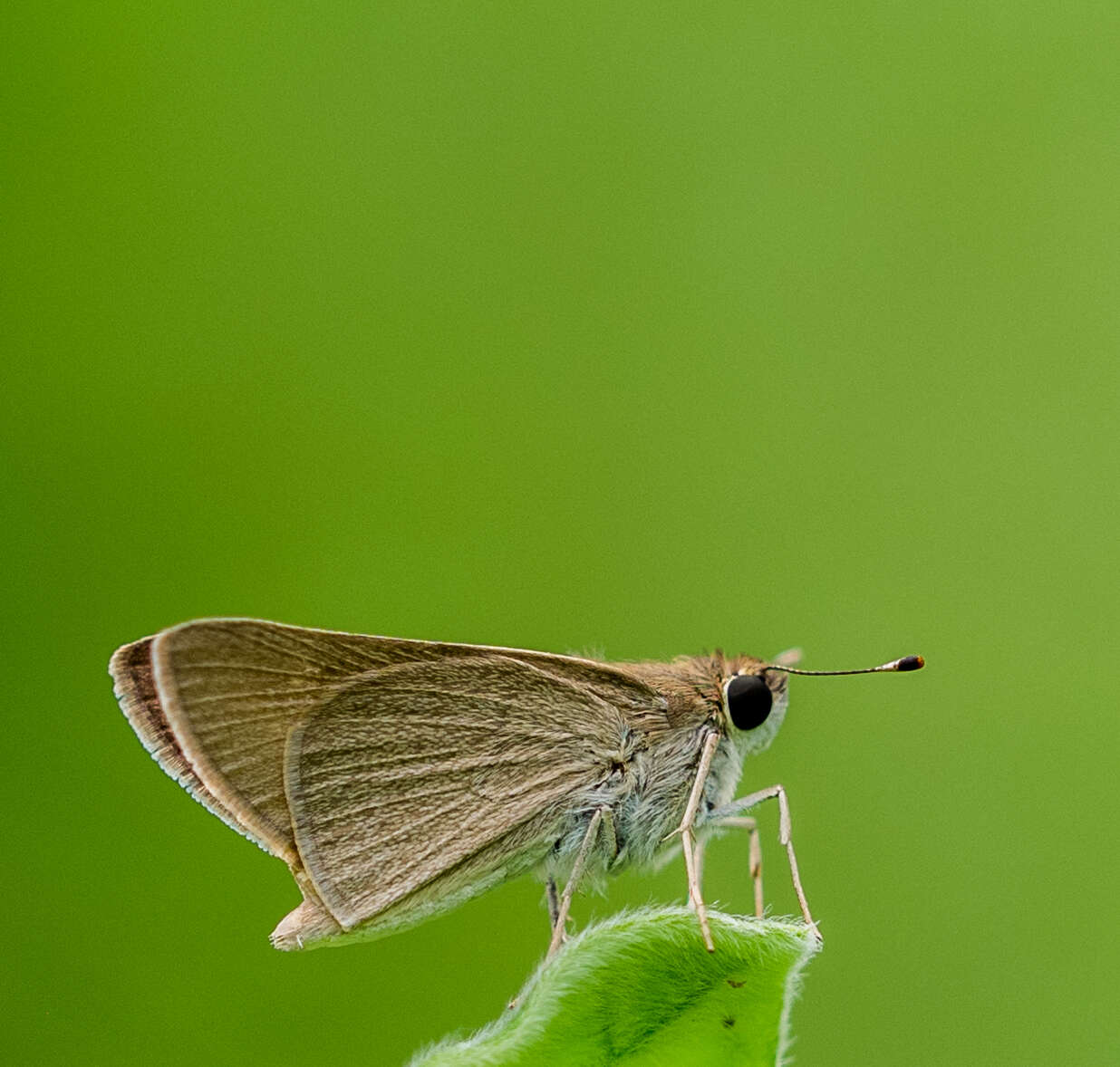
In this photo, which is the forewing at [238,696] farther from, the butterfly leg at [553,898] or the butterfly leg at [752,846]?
the butterfly leg at [752,846]

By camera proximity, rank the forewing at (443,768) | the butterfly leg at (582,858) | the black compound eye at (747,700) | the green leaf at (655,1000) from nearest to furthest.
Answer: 1. the green leaf at (655,1000)
2. the forewing at (443,768)
3. the butterfly leg at (582,858)
4. the black compound eye at (747,700)

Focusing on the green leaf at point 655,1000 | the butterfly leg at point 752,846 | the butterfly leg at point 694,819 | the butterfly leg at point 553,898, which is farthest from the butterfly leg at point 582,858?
the green leaf at point 655,1000

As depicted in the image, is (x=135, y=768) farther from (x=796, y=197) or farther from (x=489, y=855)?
(x=796, y=197)

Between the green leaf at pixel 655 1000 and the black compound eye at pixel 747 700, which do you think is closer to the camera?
the green leaf at pixel 655 1000

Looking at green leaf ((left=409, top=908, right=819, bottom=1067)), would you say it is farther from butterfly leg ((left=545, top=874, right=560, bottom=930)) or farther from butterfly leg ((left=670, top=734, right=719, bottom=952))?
butterfly leg ((left=545, top=874, right=560, bottom=930))

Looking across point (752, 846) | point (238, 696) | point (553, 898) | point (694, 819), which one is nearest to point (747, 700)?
point (694, 819)

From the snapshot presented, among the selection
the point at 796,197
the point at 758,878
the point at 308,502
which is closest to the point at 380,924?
the point at 758,878
